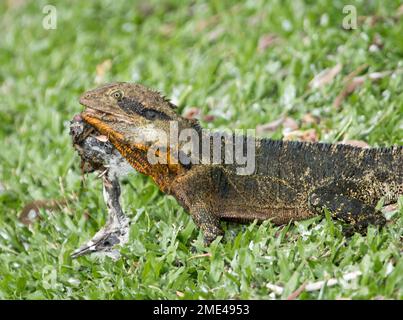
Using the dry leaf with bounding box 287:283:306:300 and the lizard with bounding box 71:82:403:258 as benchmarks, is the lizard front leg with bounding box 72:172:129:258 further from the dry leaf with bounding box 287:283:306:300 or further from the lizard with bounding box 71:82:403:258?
the dry leaf with bounding box 287:283:306:300

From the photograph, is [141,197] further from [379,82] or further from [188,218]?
[379,82]

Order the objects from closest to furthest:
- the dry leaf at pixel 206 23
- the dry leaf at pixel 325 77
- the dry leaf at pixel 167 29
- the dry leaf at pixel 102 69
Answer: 1. the dry leaf at pixel 325 77
2. the dry leaf at pixel 102 69
3. the dry leaf at pixel 206 23
4. the dry leaf at pixel 167 29

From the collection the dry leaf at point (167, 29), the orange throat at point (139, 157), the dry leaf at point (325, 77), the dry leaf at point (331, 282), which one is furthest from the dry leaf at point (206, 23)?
the dry leaf at point (331, 282)

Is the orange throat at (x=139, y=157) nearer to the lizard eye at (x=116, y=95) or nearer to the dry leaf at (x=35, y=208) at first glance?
the lizard eye at (x=116, y=95)

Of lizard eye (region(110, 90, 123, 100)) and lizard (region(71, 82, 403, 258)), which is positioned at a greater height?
lizard eye (region(110, 90, 123, 100))

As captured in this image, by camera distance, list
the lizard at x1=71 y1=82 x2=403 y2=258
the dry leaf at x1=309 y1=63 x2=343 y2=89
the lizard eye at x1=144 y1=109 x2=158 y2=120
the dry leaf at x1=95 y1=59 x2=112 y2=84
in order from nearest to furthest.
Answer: the lizard at x1=71 y1=82 x2=403 y2=258
the lizard eye at x1=144 y1=109 x2=158 y2=120
the dry leaf at x1=309 y1=63 x2=343 y2=89
the dry leaf at x1=95 y1=59 x2=112 y2=84

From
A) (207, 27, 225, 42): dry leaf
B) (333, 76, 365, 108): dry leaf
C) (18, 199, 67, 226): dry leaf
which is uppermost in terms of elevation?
(207, 27, 225, 42): dry leaf

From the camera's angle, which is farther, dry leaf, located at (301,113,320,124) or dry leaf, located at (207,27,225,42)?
dry leaf, located at (207,27,225,42)

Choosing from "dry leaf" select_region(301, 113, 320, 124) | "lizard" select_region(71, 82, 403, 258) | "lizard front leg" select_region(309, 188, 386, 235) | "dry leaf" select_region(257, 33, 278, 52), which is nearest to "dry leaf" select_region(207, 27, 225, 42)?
"dry leaf" select_region(257, 33, 278, 52)

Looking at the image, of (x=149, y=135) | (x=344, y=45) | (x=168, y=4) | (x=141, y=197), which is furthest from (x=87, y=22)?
(x=149, y=135)
